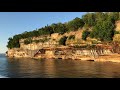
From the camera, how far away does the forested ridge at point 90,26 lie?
4750 centimetres

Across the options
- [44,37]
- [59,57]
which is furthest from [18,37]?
[59,57]

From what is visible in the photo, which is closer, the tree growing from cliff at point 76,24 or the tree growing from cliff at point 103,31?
the tree growing from cliff at point 103,31

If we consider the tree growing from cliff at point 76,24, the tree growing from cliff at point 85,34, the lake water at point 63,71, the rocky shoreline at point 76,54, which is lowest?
the lake water at point 63,71

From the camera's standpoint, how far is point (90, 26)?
2163 inches

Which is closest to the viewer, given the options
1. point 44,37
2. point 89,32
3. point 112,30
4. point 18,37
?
point 112,30

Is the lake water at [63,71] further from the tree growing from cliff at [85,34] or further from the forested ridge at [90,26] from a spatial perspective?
the tree growing from cliff at [85,34]

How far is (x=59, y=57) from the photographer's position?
55.1 m

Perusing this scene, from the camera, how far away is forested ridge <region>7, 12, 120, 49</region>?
4750cm

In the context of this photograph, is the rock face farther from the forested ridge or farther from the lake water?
the lake water

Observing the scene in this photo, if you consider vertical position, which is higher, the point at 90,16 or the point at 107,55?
the point at 90,16

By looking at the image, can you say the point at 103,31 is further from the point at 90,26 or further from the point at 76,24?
the point at 76,24

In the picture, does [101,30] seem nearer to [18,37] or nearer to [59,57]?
[59,57]

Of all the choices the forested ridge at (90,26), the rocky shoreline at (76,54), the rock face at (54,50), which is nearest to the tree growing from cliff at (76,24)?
the forested ridge at (90,26)
